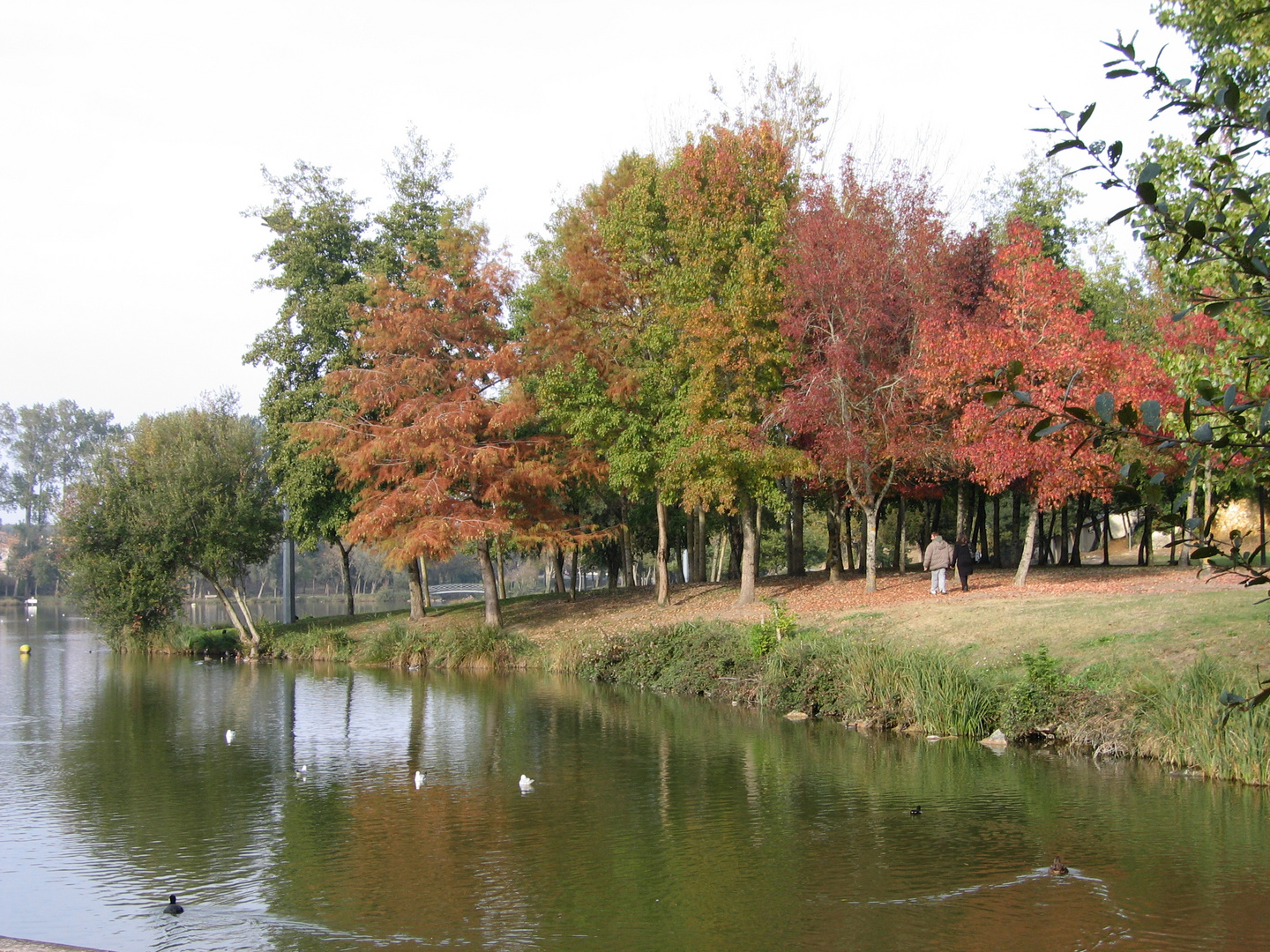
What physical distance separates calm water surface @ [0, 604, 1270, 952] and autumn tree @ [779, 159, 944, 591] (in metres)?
10.6

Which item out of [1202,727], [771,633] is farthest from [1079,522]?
[1202,727]

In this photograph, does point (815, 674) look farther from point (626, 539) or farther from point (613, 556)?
point (613, 556)

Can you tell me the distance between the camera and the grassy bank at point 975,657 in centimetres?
1427

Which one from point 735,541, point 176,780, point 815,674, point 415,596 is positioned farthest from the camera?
point 735,541

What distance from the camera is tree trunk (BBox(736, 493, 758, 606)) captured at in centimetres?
2998

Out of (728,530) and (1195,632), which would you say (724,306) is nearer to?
(1195,632)

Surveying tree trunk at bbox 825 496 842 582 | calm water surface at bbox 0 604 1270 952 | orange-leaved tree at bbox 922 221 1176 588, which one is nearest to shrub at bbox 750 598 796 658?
calm water surface at bbox 0 604 1270 952

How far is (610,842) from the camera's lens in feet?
38.1

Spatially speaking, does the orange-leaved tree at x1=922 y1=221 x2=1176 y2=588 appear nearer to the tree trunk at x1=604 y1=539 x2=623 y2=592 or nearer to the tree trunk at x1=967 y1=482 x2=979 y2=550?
the tree trunk at x1=967 y1=482 x2=979 y2=550

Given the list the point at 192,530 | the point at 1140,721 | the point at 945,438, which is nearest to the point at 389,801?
the point at 1140,721

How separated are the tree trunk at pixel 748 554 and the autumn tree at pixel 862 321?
2649mm

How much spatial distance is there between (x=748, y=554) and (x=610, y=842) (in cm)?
1921

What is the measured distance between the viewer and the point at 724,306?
90.0 feet

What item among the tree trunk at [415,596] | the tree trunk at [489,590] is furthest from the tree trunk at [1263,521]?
the tree trunk at [415,596]
